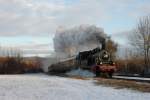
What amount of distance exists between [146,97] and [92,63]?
77.5ft

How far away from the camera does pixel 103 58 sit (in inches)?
1538

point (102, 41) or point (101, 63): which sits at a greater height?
point (102, 41)

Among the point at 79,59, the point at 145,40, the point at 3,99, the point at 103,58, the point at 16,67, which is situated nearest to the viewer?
the point at 3,99

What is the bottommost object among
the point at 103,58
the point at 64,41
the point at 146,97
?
the point at 146,97

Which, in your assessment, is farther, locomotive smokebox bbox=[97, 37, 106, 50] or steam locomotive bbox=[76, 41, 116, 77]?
locomotive smokebox bbox=[97, 37, 106, 50]

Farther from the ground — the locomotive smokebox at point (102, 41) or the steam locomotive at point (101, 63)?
the locomotive smokebox at point (102, 41)

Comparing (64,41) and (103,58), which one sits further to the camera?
(64,41)

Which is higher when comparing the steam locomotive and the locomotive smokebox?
the locomotive smokebox

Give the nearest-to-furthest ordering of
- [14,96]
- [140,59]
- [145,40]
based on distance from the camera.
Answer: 1. [14,96]
2. [145,40]
3. [140,59]

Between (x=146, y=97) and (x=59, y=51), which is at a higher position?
(x=59, y=51)

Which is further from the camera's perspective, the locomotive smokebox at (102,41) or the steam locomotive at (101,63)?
the locomotive smokebox at (102,41)

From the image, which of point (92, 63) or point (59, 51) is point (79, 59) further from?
point (59, 51)

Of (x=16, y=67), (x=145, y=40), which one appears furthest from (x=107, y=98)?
(x=16, y=67)

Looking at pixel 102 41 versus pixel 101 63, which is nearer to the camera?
pixel 101 63
